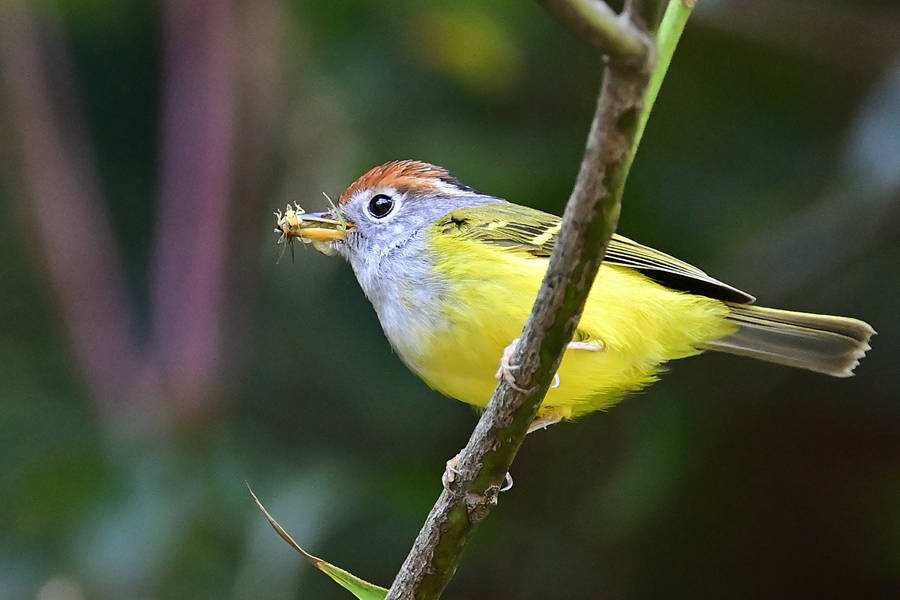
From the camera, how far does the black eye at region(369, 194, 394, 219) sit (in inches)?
142

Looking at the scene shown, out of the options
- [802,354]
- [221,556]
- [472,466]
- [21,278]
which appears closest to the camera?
[472,466]

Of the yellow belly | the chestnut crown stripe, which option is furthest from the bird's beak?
the yellow belly

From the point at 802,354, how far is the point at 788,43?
134 centimetres

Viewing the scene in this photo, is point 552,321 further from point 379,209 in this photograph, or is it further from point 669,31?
point 379,209

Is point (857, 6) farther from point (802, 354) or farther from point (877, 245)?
point (802, 354)

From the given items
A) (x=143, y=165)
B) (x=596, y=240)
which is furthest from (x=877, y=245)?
(x=143, y=165)

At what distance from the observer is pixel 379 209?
3643 millimetres

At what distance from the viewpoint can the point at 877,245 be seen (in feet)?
13.0

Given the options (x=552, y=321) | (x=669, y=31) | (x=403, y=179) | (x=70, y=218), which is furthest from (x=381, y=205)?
(x=669, y=31)

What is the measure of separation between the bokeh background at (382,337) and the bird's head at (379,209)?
0.32 m

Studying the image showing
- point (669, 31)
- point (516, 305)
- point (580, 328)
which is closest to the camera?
point (669, 31)

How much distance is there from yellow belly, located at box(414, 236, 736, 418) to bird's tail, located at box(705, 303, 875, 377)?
4.9 inches

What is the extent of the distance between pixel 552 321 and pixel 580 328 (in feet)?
3.89

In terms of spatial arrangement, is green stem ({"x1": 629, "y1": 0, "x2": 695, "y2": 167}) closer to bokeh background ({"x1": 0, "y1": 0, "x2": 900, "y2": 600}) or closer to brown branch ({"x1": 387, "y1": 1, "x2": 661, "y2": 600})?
brown branch ({"x1": 387, "y1": 1, "x2": 661, "y2": 600})
